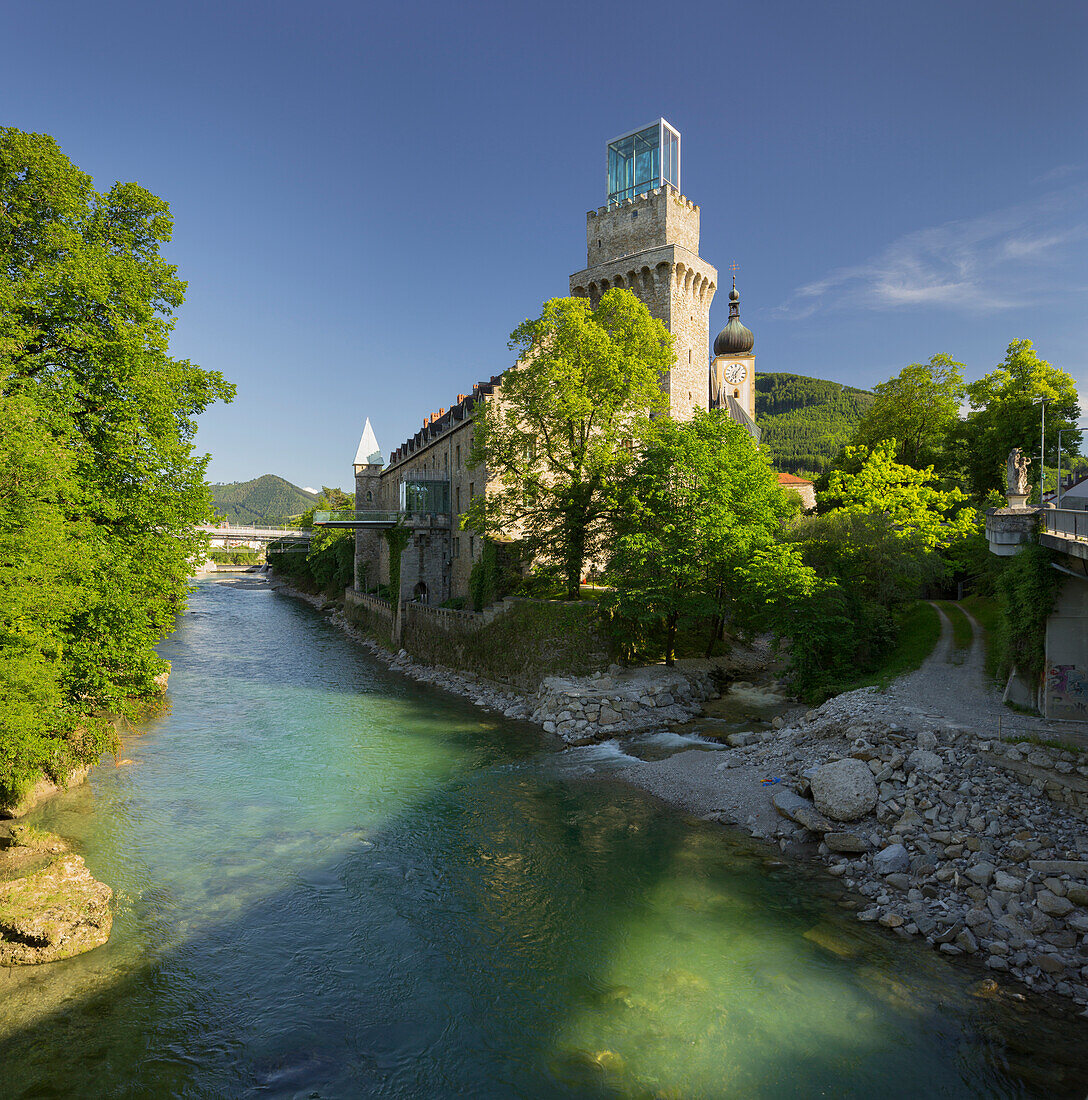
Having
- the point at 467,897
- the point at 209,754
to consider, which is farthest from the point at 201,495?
the point at 467,897

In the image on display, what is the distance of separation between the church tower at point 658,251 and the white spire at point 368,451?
102 ft

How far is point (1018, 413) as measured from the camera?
1417 inches

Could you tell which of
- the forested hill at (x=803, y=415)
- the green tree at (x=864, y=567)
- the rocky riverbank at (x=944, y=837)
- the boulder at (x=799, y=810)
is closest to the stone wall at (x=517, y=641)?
the green tree at (x=864, y=567)

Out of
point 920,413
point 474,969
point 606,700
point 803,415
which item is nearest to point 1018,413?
point 920,413

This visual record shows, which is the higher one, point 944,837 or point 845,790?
point 845,790

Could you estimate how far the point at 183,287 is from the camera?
17188 millimetres

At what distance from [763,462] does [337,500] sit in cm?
8374

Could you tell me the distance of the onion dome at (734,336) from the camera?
76562 mm

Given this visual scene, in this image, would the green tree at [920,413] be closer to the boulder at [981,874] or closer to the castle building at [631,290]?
the castle building at [631,290]

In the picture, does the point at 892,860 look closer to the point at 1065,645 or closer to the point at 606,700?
the point at 1065,645

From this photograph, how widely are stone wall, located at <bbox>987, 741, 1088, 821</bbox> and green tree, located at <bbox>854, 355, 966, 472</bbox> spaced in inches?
1272

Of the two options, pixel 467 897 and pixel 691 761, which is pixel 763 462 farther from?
pixel 467 897

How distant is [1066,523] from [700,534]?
39.3 ft

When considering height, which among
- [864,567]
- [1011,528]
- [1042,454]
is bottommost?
[864,567]
